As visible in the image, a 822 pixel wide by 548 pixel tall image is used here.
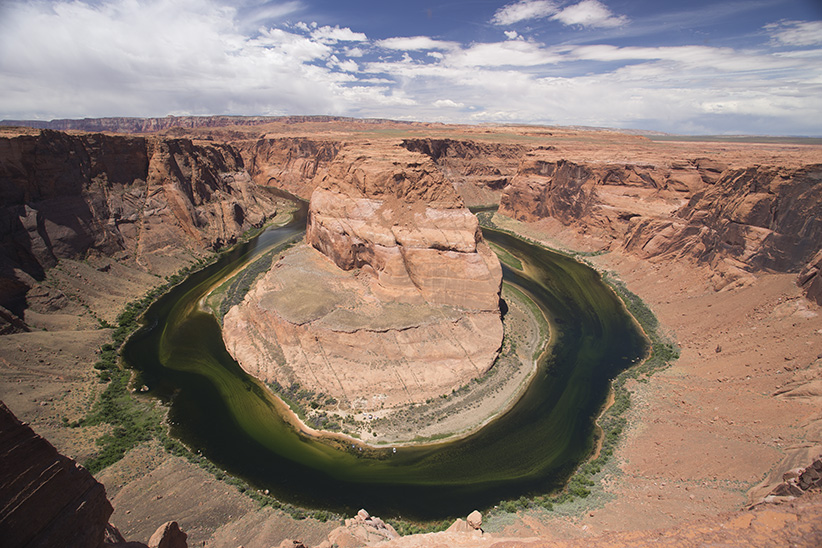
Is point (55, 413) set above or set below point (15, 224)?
below

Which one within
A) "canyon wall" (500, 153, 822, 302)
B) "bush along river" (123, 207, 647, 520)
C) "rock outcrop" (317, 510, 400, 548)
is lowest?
"bush along river" (123, 207, 647, 520)

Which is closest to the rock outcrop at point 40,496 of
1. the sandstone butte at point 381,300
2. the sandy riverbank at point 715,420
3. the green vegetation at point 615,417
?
the sandy riverbank at point 715,420

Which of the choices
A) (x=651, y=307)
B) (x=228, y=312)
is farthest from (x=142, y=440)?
(x=651, y=307)

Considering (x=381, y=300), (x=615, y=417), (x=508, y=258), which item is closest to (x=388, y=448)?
(x=381, y=300)

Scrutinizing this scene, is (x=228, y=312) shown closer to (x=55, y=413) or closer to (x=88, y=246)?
(x=55, y=413)

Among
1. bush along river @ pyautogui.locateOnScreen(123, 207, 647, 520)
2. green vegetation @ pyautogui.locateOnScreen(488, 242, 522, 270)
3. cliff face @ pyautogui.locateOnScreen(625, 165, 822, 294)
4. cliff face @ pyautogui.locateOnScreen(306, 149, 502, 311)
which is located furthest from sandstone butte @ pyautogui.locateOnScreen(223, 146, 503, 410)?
cliff face @ pyautogui.locateOnScreen(625, 165, 822, 294)

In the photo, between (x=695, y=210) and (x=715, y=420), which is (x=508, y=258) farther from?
(x=715, y=420)

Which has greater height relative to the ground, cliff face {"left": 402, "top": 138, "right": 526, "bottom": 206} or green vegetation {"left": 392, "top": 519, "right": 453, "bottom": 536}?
cliff face {"left": 402, "top": 138, "right": 526, "bottom": 206}

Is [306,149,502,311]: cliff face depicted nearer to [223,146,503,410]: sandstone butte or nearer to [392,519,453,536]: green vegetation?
[223,146,503,410]: sandstone butte
